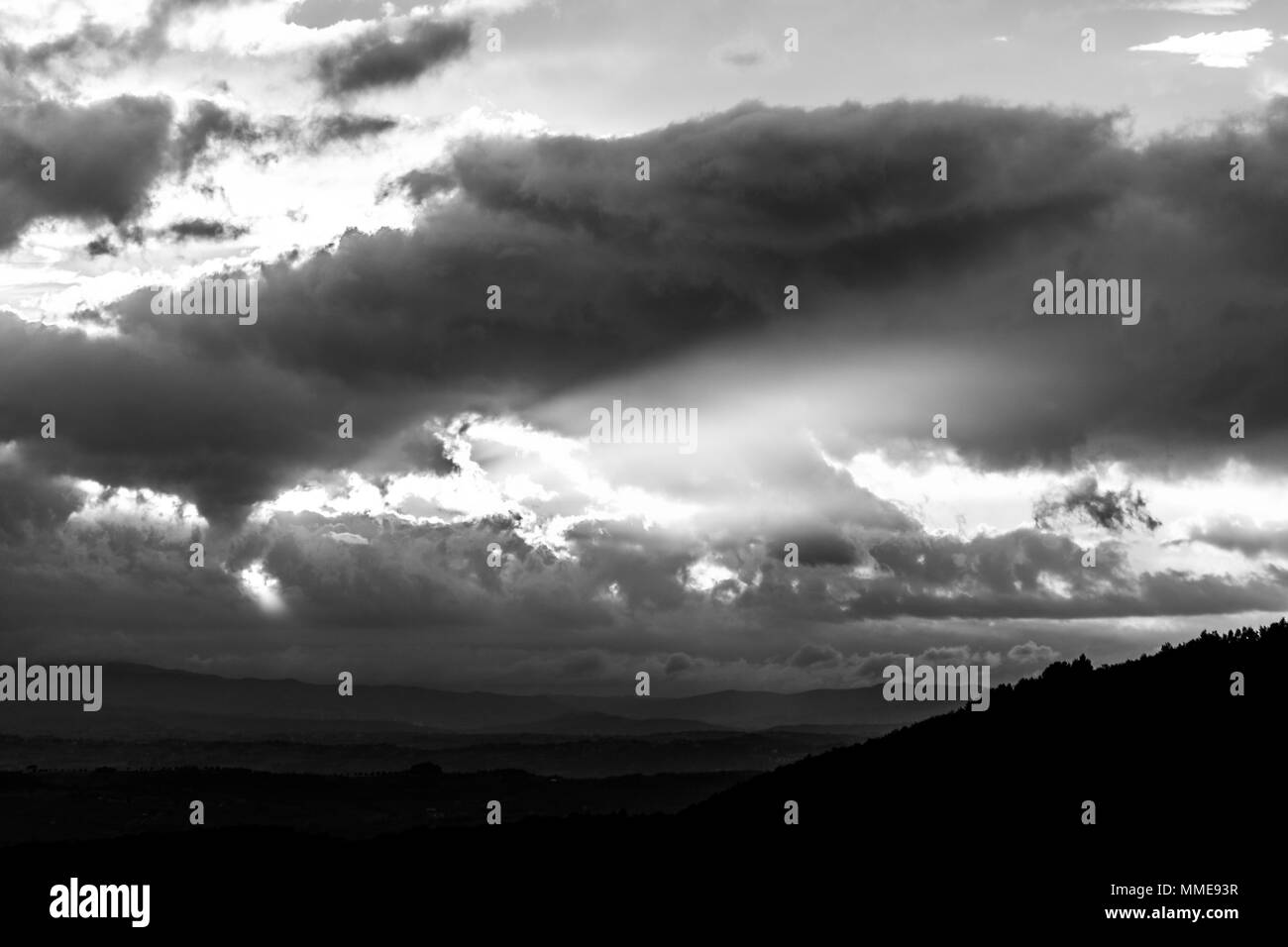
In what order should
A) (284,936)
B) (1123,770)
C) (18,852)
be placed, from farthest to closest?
1. (18,852)
2. (284,936)
3. (1123,770)

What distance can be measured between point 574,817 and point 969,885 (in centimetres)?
5725

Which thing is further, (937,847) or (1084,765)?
(1084,765)

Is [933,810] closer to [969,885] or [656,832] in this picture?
[969,885]

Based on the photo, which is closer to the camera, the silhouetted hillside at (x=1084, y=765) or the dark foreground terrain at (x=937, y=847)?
the dark foreground terrain at (x=937, y=847)

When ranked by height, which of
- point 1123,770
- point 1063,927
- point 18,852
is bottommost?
point 18,852

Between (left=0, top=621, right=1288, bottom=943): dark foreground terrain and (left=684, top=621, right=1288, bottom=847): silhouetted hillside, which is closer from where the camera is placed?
(left=0, top=621, right=1288, bottom=943): dark foreground terrain

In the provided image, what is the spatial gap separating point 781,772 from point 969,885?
46.0 m

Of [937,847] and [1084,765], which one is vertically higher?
[1084,765]

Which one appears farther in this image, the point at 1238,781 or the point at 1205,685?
the point at 1205,685

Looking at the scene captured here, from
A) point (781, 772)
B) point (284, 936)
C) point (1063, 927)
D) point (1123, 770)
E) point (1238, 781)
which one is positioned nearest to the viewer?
point (1063, 927)

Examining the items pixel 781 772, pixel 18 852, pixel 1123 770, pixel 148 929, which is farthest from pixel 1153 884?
pixel 18 852

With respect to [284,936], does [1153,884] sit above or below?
above

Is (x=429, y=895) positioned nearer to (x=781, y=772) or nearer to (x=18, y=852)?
(x=781, y=772)

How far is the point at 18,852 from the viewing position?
162m
